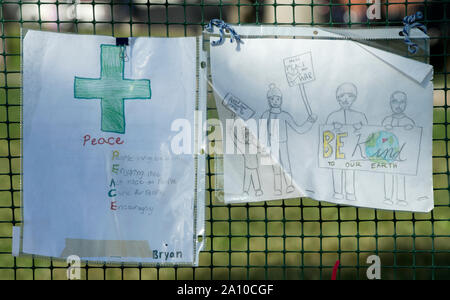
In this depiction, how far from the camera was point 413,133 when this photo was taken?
1678 millimetres

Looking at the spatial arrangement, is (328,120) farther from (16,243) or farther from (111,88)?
(16,243)

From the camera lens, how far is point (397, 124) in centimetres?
168

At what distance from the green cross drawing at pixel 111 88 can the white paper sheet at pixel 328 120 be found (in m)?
0.25

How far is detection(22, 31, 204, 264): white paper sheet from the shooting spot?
5.40 ft

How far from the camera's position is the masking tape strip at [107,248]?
167cm

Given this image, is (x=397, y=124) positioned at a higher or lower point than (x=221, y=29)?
lower

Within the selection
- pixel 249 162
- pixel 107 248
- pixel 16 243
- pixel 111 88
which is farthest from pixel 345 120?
pixel 16 243

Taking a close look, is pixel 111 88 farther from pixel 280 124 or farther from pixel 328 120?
pixel 328 120

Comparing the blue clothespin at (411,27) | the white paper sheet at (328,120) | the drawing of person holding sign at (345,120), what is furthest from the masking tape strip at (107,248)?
the blue clothespin at (411,27)

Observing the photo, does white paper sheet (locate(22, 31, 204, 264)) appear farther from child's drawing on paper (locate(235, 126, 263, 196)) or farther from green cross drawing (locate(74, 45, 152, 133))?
child's drawing on paper (locate(235, 126, 263, 196))

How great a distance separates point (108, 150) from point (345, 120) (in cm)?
69

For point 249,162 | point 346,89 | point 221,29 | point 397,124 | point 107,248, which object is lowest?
point 107,248

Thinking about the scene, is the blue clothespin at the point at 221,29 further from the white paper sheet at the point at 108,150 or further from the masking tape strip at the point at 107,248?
the masking tape strip at the point at 107,248

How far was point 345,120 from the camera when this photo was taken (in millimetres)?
1675
